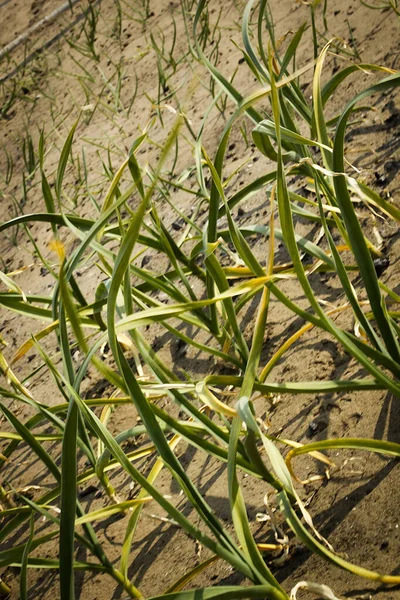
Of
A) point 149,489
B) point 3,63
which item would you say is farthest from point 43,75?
A: point 149,489

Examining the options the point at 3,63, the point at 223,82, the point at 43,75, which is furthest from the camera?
the point at 3,63

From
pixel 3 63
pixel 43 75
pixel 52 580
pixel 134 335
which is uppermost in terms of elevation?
pixel 3 63

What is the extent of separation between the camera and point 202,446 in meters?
1.11

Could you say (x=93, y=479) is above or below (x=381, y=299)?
below

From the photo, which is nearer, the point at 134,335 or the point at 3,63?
the point at 134,335

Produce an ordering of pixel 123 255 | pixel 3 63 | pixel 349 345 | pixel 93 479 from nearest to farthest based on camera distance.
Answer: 1. pixel 123 255
2. pixel 349 345
3. pixel 93 479
4. pixel 3 63

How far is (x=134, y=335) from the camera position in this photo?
1142 millimetres

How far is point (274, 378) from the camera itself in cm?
152

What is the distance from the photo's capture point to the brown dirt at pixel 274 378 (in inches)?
45.3

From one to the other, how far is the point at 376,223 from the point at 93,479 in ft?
3.02

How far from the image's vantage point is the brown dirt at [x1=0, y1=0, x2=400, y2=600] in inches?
45.3

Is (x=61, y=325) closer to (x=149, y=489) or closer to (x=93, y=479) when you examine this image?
(x=149, y=489)

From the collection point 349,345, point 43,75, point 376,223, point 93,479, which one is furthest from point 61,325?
point 43,75

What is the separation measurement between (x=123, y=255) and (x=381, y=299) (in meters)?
0.43
